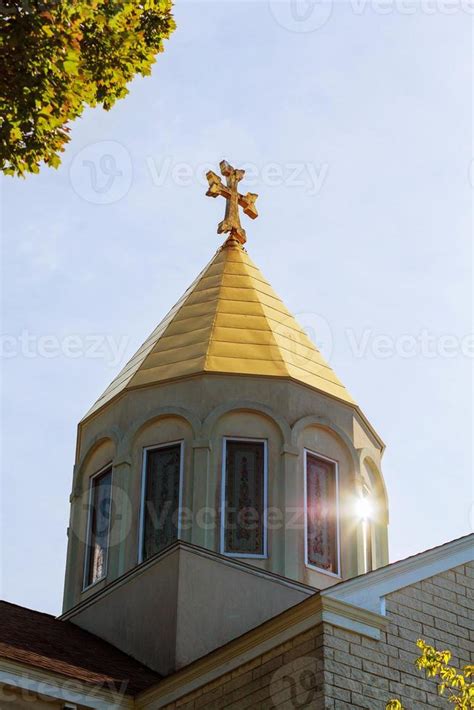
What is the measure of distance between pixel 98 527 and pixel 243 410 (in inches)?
117

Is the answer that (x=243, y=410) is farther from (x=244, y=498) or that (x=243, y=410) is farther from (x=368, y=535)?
(x=368, y=535)

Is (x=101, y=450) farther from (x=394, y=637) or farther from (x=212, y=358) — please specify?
(x=394, y=637)

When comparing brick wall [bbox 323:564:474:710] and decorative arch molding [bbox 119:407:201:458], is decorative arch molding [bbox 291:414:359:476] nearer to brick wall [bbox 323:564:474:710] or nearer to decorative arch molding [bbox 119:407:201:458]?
decorative arch molding [bbox 119:407:201:458]

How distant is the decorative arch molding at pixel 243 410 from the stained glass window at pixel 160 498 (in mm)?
573

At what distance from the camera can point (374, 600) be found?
1461cm

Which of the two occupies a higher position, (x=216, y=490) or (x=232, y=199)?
(x=232, y=199)

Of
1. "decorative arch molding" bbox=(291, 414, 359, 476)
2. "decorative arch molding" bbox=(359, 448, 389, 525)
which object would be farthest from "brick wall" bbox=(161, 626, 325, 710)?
"decorative arch molding" bbox=(359, 448, 389, 525)

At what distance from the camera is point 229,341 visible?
21344mm

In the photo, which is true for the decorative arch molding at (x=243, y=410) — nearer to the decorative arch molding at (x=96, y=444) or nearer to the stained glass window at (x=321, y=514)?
the stained glass window at (x=321, y=514)

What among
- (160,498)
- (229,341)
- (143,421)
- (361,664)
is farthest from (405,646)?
(229,341)

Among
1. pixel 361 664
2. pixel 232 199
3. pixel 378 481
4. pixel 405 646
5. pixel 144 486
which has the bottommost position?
pixel 361 664

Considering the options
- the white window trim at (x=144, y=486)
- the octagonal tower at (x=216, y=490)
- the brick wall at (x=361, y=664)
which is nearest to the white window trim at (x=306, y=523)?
the octagonal tower at (x=216, y=490)

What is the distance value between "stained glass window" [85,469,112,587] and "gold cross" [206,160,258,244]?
20.1 ft

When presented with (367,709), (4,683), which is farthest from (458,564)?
(4,683)
